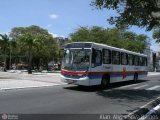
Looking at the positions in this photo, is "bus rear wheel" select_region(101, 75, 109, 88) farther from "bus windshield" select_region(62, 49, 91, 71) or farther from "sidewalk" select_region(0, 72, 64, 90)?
"sidewalk" select_region(0, 72, 64, 90)

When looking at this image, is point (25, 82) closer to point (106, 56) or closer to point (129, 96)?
point (106, 56)

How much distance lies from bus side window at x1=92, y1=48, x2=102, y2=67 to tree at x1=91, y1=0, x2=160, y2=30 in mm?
3469

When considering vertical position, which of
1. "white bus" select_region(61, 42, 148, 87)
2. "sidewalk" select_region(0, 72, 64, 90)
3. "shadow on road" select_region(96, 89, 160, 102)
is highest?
"white bus" select_region(61, 42, 148, 87)

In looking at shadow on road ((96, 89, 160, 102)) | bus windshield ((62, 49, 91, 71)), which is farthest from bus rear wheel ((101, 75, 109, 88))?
bus windshield ((62, 49, 91, 71))

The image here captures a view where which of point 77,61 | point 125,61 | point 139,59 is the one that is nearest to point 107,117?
point 77,61

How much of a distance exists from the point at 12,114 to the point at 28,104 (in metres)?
2.43

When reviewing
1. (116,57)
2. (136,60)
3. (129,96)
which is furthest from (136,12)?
(136,60)

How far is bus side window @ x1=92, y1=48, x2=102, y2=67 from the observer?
791 inches

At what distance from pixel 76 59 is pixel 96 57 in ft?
4.23

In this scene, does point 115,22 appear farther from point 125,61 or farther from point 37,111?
point 125,61

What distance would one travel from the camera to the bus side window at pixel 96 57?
791 inches

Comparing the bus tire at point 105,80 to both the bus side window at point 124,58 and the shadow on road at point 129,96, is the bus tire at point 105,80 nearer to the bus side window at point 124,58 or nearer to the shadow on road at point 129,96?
the shadow on road at point 129,96

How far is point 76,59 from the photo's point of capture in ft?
66.4

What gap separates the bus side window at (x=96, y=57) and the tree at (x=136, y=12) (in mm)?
3469
